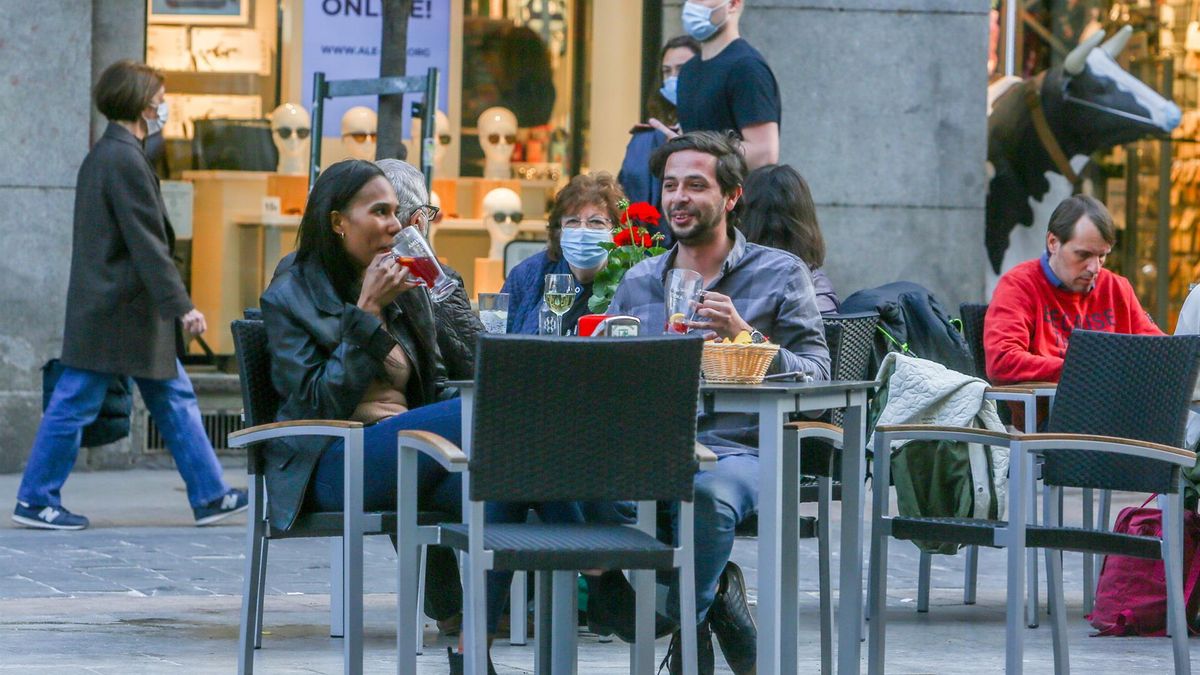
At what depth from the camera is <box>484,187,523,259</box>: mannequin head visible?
11.3m

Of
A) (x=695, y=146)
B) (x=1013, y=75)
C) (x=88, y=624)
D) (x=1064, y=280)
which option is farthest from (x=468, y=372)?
(x=1013, y=75)

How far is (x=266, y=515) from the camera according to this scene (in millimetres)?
5730

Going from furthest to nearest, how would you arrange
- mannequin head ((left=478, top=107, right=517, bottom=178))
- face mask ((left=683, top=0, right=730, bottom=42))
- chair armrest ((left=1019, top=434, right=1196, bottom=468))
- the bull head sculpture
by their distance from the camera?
the bull head sculpture < mannequin head ((left=478, top=107, right=517, bottom=178)) < face mask ((left=683, top=0, right=730, bottom=42)) < chair armrest ((left=1019, top=434, right=1196, bottom=468))

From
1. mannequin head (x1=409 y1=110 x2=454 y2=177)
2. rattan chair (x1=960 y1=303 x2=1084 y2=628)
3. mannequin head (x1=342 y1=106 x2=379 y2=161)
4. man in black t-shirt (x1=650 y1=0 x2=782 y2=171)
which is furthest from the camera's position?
mannequin head (x1=409 y1=110 x2=454 y2=177)

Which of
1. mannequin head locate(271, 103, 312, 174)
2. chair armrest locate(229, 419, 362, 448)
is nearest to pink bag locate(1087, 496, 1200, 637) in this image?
chair armrest locate(229, 419, 362, 448)

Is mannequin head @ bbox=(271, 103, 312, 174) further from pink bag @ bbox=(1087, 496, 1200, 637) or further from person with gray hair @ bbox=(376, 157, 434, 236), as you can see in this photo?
pink bag @ bbox=(1087, 496, 1200, 637)

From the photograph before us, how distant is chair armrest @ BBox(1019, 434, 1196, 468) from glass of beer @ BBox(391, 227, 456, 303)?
64.7 inches

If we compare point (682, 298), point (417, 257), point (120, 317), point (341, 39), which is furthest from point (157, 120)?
point (682, 298)

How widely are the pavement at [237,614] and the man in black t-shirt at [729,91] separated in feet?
5.69

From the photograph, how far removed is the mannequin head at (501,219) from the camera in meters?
11.3

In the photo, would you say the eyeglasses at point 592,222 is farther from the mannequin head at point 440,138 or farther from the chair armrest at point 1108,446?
the mannequin head at point 440,138

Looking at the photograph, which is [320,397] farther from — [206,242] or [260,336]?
[206,242]

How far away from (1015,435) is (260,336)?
6.93ft

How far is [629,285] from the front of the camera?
241 inches
